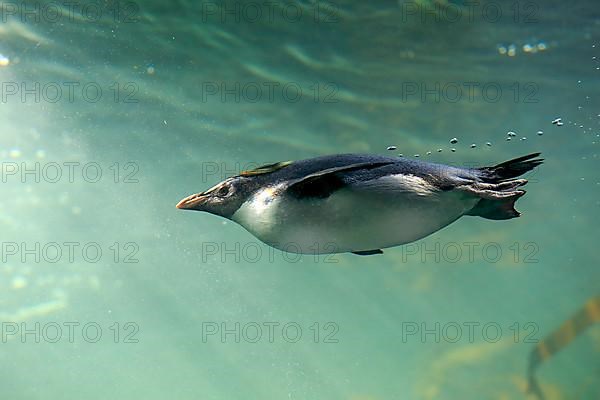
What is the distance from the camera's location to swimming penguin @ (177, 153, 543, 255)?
1826 millimetres

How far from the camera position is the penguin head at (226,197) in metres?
2.05

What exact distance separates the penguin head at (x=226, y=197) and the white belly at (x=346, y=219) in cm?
9

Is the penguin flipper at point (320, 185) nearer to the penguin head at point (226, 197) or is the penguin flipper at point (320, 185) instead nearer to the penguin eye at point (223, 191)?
the penguin head at point (226, 197)

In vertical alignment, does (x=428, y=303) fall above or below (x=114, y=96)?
below

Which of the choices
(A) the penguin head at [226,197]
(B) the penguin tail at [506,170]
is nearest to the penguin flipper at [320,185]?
(A) the penguin head at [226,197]

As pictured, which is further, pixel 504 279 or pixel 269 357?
pixel 269 357

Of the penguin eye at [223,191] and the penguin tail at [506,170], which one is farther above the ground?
the penguin tail at [506,170]

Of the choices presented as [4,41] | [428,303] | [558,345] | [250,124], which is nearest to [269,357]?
[428,303]

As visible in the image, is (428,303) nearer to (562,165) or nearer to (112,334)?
(562,165)

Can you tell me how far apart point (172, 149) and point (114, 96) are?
109 inches

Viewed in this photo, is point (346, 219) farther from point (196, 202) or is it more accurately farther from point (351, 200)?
point (196, 202)

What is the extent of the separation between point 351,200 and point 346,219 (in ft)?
0.24

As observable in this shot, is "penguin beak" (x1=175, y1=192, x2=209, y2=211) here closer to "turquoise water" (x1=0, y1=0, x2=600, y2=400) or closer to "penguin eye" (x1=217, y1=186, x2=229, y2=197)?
"penguin eye" (x1=217, y1=186, x2=229, y2=197)

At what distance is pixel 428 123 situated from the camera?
11281mm
